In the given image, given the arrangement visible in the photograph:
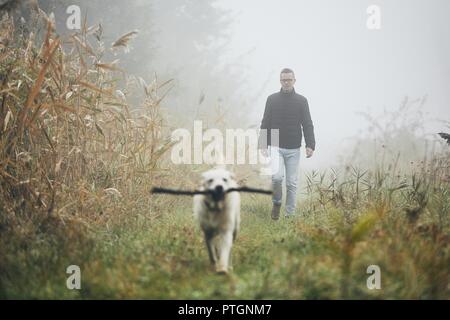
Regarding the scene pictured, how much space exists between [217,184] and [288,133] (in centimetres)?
358

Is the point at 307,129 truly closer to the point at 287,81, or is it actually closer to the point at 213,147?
the point at 287,81

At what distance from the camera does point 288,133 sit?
282 inches

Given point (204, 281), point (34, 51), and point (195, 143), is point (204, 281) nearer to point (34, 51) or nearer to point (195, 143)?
point (34, 51)

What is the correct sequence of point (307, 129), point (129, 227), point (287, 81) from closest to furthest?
point (129, 227) < point (287, 81) < point (307, 129)

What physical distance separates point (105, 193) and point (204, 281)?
8.53 feet

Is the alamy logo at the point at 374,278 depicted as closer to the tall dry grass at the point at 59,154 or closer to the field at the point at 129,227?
the field at the point at 129,227

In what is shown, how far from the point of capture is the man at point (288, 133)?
718cm

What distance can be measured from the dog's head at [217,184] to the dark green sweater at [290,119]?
3020mm

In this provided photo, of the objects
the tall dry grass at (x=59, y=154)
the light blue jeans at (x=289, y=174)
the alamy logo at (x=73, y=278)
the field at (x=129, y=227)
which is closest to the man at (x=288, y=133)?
the light blue jeans at (x=289, y=174)

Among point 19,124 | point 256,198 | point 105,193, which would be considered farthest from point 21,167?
point 256,198

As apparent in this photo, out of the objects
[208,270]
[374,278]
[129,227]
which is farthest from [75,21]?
[374,278]

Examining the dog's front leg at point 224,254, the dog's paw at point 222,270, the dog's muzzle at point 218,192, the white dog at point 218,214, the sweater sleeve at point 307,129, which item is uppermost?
the sweater sleeve at point 307,129

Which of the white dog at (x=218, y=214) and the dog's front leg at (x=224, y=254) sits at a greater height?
the white dog at (x=218, y=214)

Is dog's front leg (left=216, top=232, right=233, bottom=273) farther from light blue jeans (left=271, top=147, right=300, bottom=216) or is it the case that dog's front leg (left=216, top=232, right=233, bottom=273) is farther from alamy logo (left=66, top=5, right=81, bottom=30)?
alamy logo (left=66, top=5, right=81, bottom=30)
